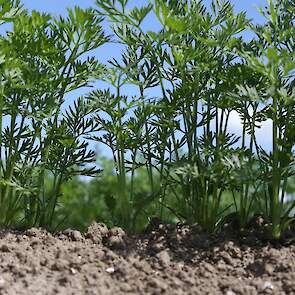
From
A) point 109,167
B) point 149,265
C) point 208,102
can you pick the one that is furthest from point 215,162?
point 109,167

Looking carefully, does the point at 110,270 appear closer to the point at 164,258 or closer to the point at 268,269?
the point at 164,258

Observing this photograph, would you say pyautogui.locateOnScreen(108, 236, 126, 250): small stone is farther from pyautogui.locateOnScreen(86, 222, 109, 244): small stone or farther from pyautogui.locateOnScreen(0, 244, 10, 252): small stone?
pyautogui.locateOnScreen(0, 244, 10, 252): small stone

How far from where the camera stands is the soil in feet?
8.75

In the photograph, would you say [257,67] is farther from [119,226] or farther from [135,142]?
[119,226]

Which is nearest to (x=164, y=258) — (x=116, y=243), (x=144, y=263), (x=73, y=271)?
(x=144, y=263)

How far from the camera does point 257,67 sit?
2809 millimetres

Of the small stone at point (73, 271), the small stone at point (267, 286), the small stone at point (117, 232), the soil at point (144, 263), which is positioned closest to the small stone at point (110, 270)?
the soil at point (144, 263)

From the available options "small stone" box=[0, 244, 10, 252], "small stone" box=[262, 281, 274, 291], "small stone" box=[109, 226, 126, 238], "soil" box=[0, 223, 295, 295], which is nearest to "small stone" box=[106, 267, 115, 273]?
"soil" box=[0, 223, 295, 295]

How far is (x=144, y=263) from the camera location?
2.83 m

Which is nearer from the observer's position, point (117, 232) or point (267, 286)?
point (267, 286)

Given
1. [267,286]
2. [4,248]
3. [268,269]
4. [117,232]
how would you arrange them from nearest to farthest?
[267,286] < [268,269] < [4,248] < [117,232]

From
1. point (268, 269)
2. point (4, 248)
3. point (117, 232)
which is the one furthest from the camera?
point (117, 232)

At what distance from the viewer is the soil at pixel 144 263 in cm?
267

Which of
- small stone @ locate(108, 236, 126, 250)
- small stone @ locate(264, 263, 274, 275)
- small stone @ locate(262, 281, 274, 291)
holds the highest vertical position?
small stone @ locate(108, 236, 126, 250)
